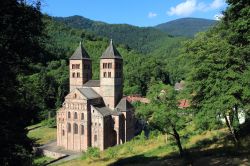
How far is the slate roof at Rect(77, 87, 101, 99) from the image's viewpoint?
5571 centimetres

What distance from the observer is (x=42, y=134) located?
67.2 m

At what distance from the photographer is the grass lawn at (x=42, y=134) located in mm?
62688

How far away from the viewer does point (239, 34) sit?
81.6ft

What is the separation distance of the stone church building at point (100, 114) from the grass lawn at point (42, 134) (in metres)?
5.18

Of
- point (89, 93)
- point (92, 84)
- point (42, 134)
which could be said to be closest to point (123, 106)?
point (89, 93)

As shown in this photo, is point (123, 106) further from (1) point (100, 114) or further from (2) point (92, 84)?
(2) point (92, 84)

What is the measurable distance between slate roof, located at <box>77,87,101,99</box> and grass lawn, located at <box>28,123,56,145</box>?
13008 mm

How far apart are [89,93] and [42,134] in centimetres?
1699

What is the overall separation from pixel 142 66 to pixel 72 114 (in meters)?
66.2

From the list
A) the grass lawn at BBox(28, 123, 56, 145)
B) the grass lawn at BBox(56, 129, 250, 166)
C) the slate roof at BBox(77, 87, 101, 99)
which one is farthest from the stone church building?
the grass lawn at BBox(56, 129, 250, 166)

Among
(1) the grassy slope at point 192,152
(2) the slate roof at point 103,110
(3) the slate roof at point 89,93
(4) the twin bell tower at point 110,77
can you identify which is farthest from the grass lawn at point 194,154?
(4) the twin bell tower at point 110,77

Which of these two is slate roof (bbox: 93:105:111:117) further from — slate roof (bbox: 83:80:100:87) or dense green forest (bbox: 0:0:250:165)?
dense green forest (bbox: 0:0:250:165)

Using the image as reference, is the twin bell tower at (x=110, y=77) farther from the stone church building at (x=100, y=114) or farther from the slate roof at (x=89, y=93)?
the slate roof at (x=89, y=93)

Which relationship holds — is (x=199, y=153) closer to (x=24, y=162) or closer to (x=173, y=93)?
(x=173, y=93)
